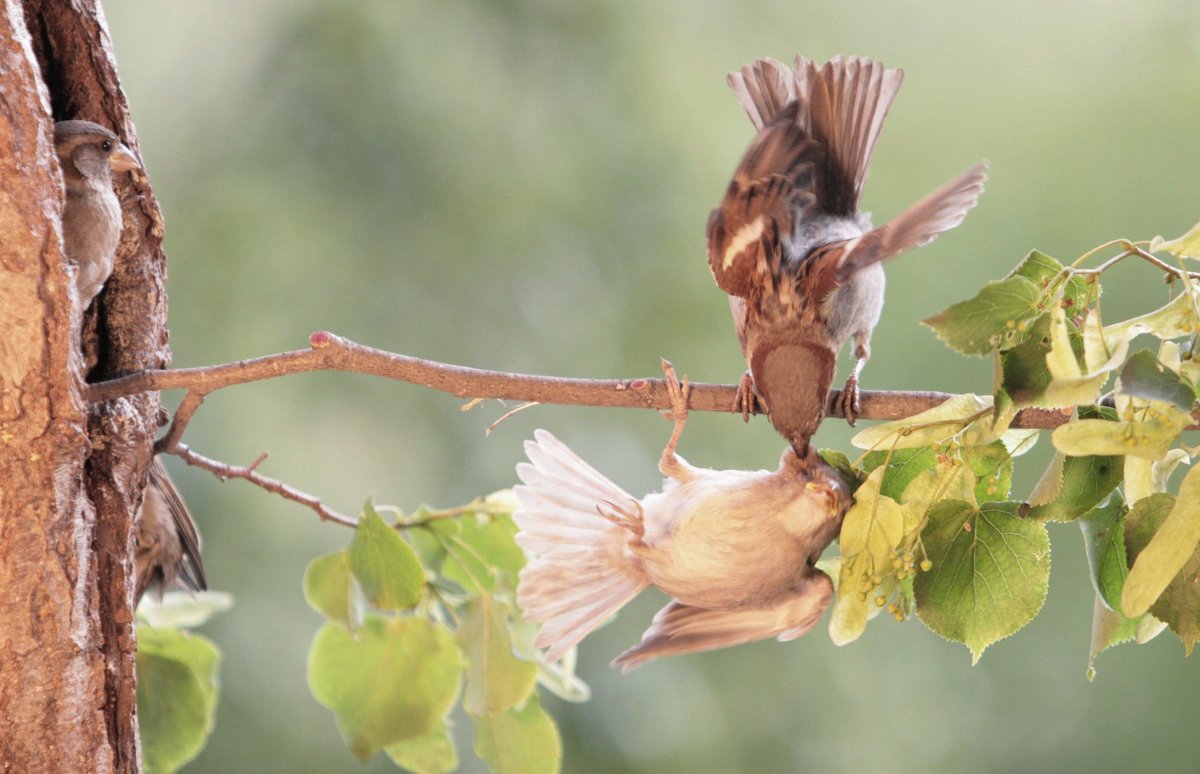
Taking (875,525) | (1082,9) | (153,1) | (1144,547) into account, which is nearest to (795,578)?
(875,525)

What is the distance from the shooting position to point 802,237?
1022mm

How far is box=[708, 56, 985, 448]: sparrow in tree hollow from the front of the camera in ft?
2.82

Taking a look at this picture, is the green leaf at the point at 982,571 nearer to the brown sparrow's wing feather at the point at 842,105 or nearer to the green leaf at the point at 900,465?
the green leaf at the point at 900,465

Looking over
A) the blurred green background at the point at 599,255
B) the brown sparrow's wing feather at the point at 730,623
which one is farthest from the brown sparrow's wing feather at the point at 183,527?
the blurred green background at the point at 599,255

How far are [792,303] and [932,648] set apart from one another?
158 centimetres

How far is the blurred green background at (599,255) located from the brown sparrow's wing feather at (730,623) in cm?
129

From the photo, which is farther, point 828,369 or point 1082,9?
point 1082,9

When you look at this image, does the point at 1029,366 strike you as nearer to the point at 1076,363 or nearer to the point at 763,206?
the point at 1076,363

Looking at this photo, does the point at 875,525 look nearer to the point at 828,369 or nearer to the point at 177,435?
the point at 828,369

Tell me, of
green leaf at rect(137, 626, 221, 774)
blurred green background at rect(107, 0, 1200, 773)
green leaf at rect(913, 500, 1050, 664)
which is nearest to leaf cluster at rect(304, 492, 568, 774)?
green leaf at rect(137, 626, 221, 774)

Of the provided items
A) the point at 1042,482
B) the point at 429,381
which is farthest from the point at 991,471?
the point at 429,381

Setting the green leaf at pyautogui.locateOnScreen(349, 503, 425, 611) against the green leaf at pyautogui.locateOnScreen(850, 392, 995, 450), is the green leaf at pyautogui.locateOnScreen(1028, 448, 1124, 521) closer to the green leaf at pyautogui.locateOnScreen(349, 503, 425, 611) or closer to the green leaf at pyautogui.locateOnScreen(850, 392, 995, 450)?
the green leaf at pyautogui.locateOnScreen(850, 392, 995, 450)

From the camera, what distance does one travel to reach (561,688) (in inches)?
46.2

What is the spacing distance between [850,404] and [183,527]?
571 mm
